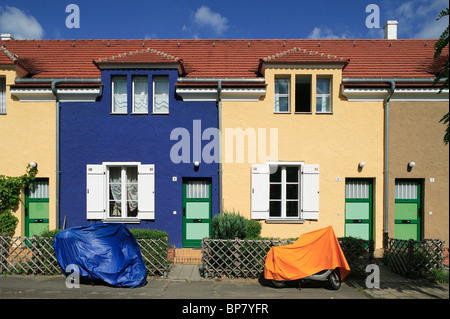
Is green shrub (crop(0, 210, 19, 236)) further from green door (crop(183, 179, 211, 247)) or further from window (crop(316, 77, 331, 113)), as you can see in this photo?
window (crop(316, 77, 331, 113))

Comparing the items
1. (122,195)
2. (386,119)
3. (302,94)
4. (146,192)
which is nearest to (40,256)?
(122,195)

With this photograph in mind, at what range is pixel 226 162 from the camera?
1027 cm

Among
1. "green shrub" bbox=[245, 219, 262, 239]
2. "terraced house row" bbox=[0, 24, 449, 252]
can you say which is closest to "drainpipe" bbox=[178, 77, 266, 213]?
"terraced house row" bbox=[0, 24, 449, 252]

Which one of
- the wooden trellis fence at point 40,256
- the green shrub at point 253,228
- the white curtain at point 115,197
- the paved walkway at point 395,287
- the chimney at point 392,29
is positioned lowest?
the paved walkway at point 395,287

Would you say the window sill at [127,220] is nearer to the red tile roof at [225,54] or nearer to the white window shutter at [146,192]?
the white window shutter at [146,192]

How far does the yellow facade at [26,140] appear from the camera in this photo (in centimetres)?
1023

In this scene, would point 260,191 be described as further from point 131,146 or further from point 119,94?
point 119,94

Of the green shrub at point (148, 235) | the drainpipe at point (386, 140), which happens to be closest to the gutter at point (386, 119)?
the drainpipe at point (386, 140)

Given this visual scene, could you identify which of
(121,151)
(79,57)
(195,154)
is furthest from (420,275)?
Answer: (79,57)

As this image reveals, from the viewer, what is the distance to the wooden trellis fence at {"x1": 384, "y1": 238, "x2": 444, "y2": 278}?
7621 mm

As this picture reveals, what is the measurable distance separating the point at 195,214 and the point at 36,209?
5.60 metres

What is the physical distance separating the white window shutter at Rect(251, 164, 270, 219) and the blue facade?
4.28ft

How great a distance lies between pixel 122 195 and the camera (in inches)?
408

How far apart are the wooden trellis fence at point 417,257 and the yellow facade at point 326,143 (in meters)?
2.15
